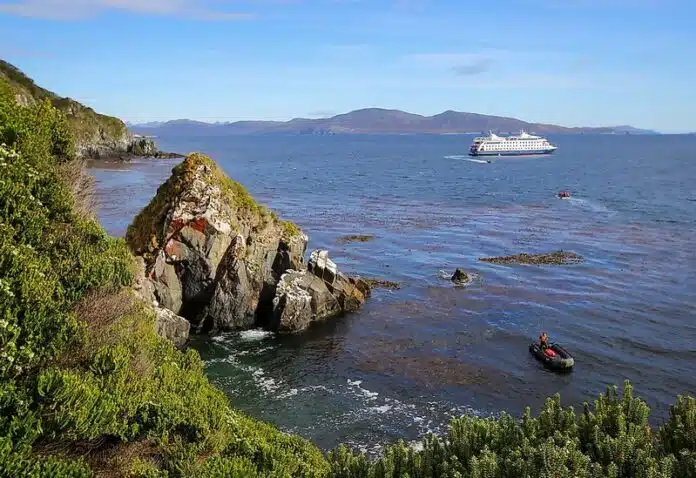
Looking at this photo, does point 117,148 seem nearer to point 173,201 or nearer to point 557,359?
point 173,201

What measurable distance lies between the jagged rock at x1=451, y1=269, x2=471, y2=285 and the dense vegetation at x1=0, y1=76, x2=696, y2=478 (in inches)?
1618

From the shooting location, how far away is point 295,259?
48906 millimetres

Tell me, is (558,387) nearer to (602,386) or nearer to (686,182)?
(602,386)

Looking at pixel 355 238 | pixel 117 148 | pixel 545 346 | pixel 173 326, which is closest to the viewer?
pixel 173 326

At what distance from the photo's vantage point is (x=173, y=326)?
40750 millimetres

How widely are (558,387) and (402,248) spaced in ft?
123

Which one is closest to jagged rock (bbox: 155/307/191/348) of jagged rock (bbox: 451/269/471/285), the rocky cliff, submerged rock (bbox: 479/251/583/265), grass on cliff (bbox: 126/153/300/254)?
the rocky cliff

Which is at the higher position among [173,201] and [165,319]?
[173,201]

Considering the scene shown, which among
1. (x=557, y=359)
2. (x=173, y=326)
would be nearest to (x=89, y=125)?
(x=173, y=326)

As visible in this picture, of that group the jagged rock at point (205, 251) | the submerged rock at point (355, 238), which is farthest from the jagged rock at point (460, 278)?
the jagged rock at point (205, 251)

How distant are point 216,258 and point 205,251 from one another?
1007mm

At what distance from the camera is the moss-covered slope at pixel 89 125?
152 metres

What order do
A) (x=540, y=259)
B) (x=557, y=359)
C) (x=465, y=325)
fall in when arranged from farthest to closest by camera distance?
(x=540, y=259) < (x=465, y=325) < (x=557, y=359)

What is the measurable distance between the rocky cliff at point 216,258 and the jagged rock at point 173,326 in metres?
1.64
